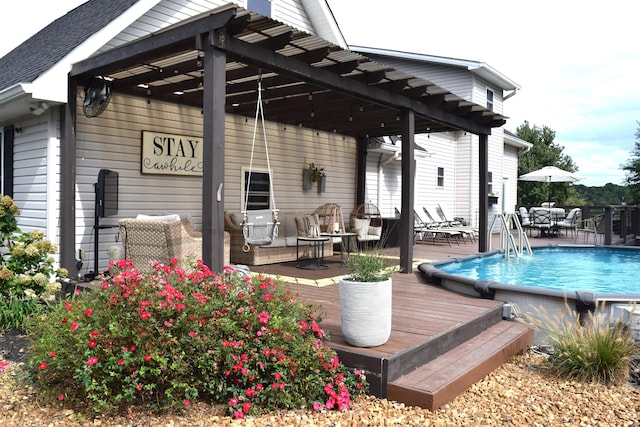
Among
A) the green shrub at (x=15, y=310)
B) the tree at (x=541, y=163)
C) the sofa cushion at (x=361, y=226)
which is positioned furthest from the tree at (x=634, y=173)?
the green shrub at (x=15, y=310)

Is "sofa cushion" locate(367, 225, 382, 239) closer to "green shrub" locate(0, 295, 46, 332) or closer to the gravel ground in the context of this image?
the gravel ground

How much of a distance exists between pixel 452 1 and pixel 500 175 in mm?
7669

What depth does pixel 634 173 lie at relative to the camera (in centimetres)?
2598

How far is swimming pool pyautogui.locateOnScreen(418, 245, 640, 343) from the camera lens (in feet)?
16.8

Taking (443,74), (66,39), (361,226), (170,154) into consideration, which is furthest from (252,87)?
(443,74)

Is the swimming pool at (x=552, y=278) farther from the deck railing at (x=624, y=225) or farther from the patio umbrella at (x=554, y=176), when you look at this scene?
the patio umbrella at (x=554, y=176)

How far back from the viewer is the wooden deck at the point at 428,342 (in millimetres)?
3379

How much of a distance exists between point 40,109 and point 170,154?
77.6 inches

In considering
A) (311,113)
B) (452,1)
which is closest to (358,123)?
(311,113)

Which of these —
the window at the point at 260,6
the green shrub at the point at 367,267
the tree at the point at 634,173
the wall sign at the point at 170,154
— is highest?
the window at the point at 260,6

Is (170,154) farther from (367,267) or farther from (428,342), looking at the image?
(428,342)

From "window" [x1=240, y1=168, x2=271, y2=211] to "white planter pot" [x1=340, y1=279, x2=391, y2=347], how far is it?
555 centimetres

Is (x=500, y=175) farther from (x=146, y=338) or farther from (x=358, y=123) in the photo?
(x=146, y=338)

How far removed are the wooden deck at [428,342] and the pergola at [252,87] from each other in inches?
57.1
